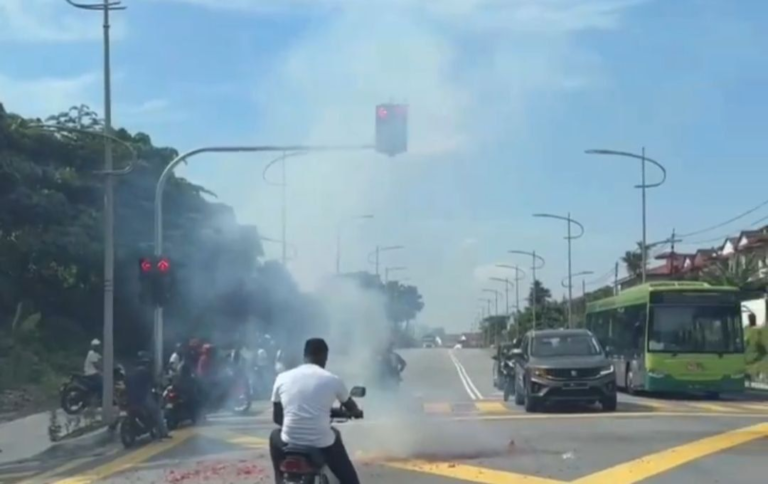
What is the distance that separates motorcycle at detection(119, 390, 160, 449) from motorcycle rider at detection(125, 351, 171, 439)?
0.03 metres

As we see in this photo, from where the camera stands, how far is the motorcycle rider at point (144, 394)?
68.6 feet

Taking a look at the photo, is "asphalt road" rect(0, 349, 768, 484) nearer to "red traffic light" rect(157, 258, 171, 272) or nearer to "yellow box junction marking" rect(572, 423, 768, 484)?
"yellow box junction marking" rect(572, 423, 768, 484)

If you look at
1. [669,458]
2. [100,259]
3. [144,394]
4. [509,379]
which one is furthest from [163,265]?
[100,259]

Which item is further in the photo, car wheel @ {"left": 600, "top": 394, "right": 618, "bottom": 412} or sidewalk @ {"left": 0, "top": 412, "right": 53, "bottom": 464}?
car wheel @ {"left": 600, "top": 394, "right": 618, "bottom": 412}

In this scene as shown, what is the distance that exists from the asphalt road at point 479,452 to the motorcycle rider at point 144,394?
0.55 meters

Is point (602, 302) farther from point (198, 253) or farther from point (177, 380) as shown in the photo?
point (177, 380)

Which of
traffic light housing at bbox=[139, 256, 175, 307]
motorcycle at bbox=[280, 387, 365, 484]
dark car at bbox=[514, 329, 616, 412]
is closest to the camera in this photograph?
motorcycle at bbox=[280, 387, 365, 484]

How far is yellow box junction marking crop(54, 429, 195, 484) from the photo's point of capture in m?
16.3

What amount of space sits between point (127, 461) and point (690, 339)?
18.5 metres

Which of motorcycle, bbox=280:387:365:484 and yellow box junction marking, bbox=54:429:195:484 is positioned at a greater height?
motorcycle, bbox=280:387:365:484

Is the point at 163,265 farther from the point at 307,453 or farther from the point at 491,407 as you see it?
the point at 307,453

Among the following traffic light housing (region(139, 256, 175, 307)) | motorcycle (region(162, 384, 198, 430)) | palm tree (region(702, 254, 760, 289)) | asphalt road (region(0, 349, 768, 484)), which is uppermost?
palm tree (region(702, 254, 760, 289))

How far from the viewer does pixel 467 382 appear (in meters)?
48.2

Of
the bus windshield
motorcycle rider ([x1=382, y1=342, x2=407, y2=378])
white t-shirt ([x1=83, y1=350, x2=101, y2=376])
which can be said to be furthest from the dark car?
white t-shirt ([x1=83, y1=350, x2=101, y2=376])
